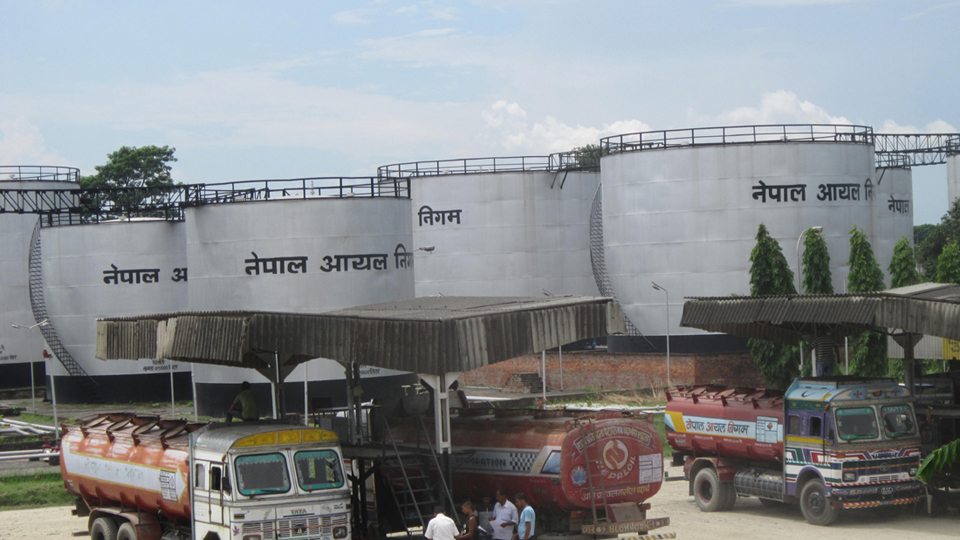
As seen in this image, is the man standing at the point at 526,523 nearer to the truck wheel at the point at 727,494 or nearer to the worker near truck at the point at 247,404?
the worker near truck at the point at 247,404

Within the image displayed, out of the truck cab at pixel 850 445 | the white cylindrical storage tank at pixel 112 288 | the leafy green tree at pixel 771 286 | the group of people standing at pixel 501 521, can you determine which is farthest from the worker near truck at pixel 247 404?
the white cylindrical storage tank at pixel 112 288

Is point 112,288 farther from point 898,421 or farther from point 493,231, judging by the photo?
point 898,421

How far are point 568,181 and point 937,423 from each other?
41443mm

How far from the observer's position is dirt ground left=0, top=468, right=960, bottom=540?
68.4ft

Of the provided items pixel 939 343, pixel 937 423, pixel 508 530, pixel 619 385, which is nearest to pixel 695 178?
pixel 619 385

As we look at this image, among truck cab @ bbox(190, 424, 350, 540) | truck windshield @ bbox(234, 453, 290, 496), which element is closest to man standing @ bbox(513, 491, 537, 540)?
truck cab @ bbox(190, 424, 350, 540)

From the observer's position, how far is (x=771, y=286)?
44.1 meters

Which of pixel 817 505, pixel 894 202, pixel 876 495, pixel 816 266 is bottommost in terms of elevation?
pixel 817 505

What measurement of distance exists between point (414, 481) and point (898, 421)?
9.82 m

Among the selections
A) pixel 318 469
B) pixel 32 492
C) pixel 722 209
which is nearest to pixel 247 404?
Result: pixel 318 469

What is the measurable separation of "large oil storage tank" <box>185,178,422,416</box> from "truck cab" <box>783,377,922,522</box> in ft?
74.7

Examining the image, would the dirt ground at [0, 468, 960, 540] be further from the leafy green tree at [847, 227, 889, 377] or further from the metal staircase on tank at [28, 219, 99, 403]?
the metal staircase on tank at [28, 219, 99, 403]

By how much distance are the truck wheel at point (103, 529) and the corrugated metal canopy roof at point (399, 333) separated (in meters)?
3.22

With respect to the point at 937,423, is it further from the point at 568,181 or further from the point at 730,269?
the point at 568,181
